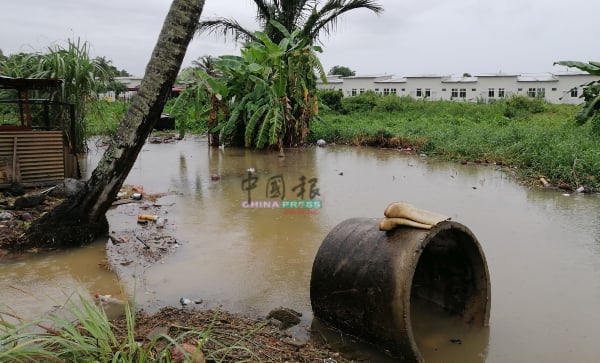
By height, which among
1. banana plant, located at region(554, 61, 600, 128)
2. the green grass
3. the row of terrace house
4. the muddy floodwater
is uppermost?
the row of terrace house

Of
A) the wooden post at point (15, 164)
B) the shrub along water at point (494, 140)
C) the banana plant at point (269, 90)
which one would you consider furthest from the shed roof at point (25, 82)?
the banana plant at point (269, 90)

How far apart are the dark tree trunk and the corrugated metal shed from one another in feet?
7.38

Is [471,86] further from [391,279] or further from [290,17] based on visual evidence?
[391,279]

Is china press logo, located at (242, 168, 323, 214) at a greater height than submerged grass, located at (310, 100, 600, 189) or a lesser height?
lesser

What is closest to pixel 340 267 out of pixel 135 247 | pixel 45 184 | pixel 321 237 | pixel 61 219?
pixel 321 237

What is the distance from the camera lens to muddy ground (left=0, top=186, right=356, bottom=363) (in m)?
2.39

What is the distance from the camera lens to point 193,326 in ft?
9.27

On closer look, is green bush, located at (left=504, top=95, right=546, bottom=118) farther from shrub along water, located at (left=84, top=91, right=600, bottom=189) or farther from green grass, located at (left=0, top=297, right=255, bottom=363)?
green grass, located at (left=0, top=297, right=255, bottom=363)

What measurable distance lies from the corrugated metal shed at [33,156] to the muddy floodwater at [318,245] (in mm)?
1378

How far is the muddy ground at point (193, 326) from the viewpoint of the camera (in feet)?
7.85

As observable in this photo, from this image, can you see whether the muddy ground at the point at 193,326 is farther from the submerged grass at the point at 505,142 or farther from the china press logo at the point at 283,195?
the submerged grass at the point at 505,142

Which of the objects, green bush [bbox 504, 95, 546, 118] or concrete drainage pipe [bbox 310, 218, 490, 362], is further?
green bush [bbox 504, 95, 546, 118]

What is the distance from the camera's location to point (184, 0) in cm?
412

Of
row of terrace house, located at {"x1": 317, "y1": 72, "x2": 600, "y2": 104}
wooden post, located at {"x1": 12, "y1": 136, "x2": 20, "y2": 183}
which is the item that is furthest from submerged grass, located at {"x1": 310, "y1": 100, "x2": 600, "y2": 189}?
row of terrace house, located at {"x1": 317, "y1": 72, "x2": 600, "y2": 104}
